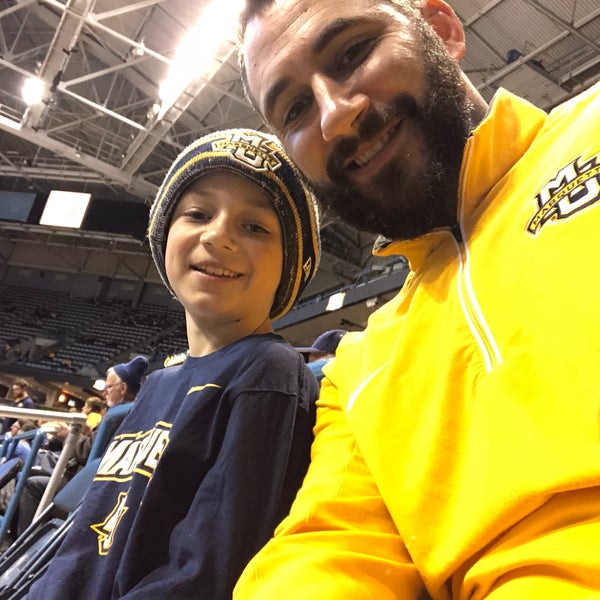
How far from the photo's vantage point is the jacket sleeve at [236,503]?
60 centimetres

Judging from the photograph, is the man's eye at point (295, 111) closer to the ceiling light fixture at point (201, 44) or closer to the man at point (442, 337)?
the man at point (442, 337)

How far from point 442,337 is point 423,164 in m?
0.31

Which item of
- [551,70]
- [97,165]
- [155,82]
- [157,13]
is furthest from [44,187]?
[551,70]

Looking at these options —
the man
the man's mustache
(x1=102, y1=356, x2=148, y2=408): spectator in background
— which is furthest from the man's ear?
(x1=102, y1=356, x2=148, y2=408): spectator in background

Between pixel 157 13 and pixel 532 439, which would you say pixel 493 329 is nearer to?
pixel 532 439

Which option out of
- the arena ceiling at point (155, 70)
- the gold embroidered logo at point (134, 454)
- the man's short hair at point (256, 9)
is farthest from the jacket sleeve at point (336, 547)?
the arena ceiling at point (155, 70)

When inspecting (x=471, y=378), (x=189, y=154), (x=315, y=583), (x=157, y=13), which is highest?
(x=157, y=13)

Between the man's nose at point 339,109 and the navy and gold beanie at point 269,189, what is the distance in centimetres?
16

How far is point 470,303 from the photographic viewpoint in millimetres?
604

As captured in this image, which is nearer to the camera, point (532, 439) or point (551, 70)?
point (532, 439)

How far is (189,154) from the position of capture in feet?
3.40

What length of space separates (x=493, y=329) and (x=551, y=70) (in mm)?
7163

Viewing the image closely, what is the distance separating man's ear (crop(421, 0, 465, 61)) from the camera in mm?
1019

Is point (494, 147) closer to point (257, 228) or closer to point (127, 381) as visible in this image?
point (257, 228)
